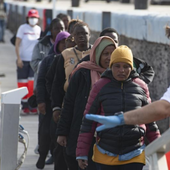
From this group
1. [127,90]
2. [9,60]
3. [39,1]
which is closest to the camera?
[127,90]

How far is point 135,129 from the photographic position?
4.53 metres

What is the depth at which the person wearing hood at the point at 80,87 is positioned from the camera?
501 cm

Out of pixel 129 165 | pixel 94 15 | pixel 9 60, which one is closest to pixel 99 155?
pixel 129 165

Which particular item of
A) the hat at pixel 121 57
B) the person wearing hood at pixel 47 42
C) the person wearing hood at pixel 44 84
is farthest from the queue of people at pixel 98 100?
the person wearing hood at pixel 47 42

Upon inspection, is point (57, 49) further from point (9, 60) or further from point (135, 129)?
point (9, 60)

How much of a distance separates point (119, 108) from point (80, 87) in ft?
2.43

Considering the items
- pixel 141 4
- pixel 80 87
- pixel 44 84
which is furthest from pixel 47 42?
pixel 141 4

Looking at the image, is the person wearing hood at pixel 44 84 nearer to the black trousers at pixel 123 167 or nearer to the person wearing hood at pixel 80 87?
the person wearing hood at pixel 80 87

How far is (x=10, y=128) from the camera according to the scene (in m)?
5.53

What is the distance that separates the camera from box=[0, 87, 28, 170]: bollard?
5461 mm

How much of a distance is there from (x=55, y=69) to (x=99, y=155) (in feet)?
6.41

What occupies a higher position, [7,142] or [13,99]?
[13,99]

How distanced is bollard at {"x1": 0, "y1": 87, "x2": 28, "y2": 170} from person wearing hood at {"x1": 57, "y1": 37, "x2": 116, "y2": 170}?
1.58 ft

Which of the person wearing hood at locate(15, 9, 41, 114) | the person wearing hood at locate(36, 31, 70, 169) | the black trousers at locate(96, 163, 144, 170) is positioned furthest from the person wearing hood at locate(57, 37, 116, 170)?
the person wearing hood at locate(15, 9, 41, 114)
